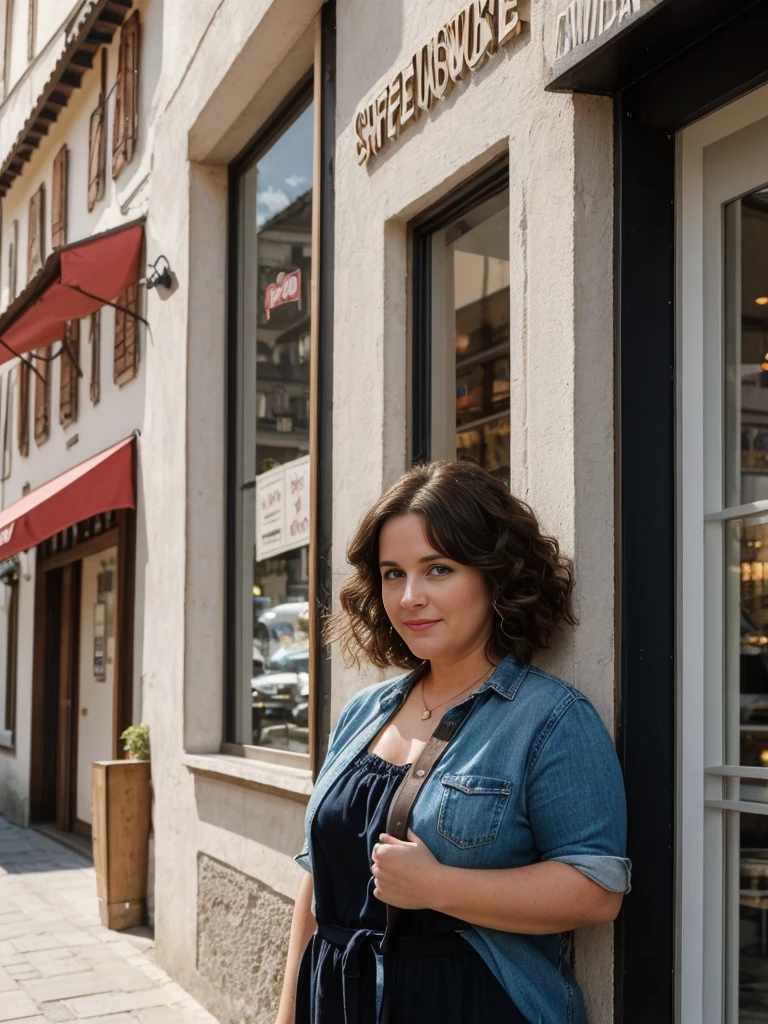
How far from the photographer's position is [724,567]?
278 cm

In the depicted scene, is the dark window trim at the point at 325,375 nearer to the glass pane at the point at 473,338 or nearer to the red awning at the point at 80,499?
the glass pane at the point at 473,338

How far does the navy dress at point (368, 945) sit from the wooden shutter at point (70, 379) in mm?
8316

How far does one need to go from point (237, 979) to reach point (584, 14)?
4.22 m

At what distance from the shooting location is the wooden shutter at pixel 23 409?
12.7m

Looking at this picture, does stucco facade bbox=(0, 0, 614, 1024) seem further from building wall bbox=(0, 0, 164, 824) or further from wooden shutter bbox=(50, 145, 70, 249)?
wooden shutter bbox=(50, 145, 70, 249)

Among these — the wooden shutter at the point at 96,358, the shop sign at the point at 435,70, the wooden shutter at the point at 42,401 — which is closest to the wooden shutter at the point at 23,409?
the wooden shutter at the point at 42,401

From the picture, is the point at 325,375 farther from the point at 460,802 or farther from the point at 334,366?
the point at 460,802

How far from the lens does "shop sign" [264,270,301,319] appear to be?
5.83 meters

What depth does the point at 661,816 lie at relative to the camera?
2779mm

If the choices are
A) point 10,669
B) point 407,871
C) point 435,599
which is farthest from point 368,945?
point 10,669

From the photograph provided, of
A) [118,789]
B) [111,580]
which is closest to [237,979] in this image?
[118,789]

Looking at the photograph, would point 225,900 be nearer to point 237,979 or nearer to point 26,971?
point 237,979

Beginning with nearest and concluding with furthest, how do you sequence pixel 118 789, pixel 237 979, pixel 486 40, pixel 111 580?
pixel 486 40 < pixel 237 979 < pixel 118 789 < pixel 111 580

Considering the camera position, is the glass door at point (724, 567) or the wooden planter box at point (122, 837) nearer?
the glass door at point (724, 567)
